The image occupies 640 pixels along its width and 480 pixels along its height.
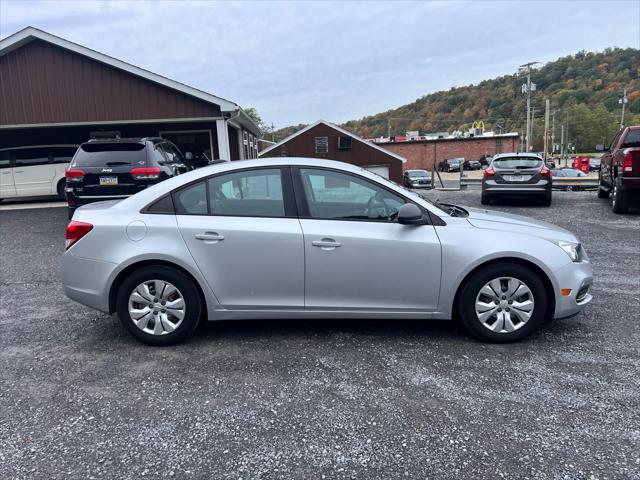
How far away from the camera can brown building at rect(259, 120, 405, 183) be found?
3478 cm

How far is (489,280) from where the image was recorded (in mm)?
3701

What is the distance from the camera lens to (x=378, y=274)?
3.71m

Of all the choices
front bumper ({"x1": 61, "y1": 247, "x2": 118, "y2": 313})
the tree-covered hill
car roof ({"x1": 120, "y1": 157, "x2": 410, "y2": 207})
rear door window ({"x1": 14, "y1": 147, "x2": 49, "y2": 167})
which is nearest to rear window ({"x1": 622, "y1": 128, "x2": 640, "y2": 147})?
car roof ({"x1": 120, "y1": 157, "x2": 410, "y2": 207})

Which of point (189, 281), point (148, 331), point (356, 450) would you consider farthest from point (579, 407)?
point (148, 331)

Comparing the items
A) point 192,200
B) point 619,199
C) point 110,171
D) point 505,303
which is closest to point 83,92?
point 110,171

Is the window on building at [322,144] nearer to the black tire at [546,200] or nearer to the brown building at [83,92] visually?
the brown building at [83,92]

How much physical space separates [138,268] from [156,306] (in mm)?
340

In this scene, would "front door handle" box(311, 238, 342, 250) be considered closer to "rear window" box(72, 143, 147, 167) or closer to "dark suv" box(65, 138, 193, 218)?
"dark suv" box(65, 138, 193, 218)

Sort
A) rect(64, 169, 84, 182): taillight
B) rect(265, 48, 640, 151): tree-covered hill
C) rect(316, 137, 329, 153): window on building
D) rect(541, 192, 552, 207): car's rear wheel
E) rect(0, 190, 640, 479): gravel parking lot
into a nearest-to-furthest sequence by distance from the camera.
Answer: rect(0, 190, 640, 479): gravel parking lot
rect(64, 169, 84, 182): taillight
rect(541, 192, 552, 207): car's rear wheel
rect(316, 137, 329, 153): window on building
rect(265, 48, 640, 151): tree-covered hill

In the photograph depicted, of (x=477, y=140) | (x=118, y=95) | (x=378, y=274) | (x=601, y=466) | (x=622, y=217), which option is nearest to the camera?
(x=601, y=466)

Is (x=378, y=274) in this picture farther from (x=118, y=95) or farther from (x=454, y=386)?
(x=118, y=95)

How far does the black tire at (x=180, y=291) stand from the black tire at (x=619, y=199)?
9550 mm

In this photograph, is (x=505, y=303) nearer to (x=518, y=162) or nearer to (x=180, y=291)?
(x=180, y=291)

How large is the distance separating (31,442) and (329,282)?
2178 mm
